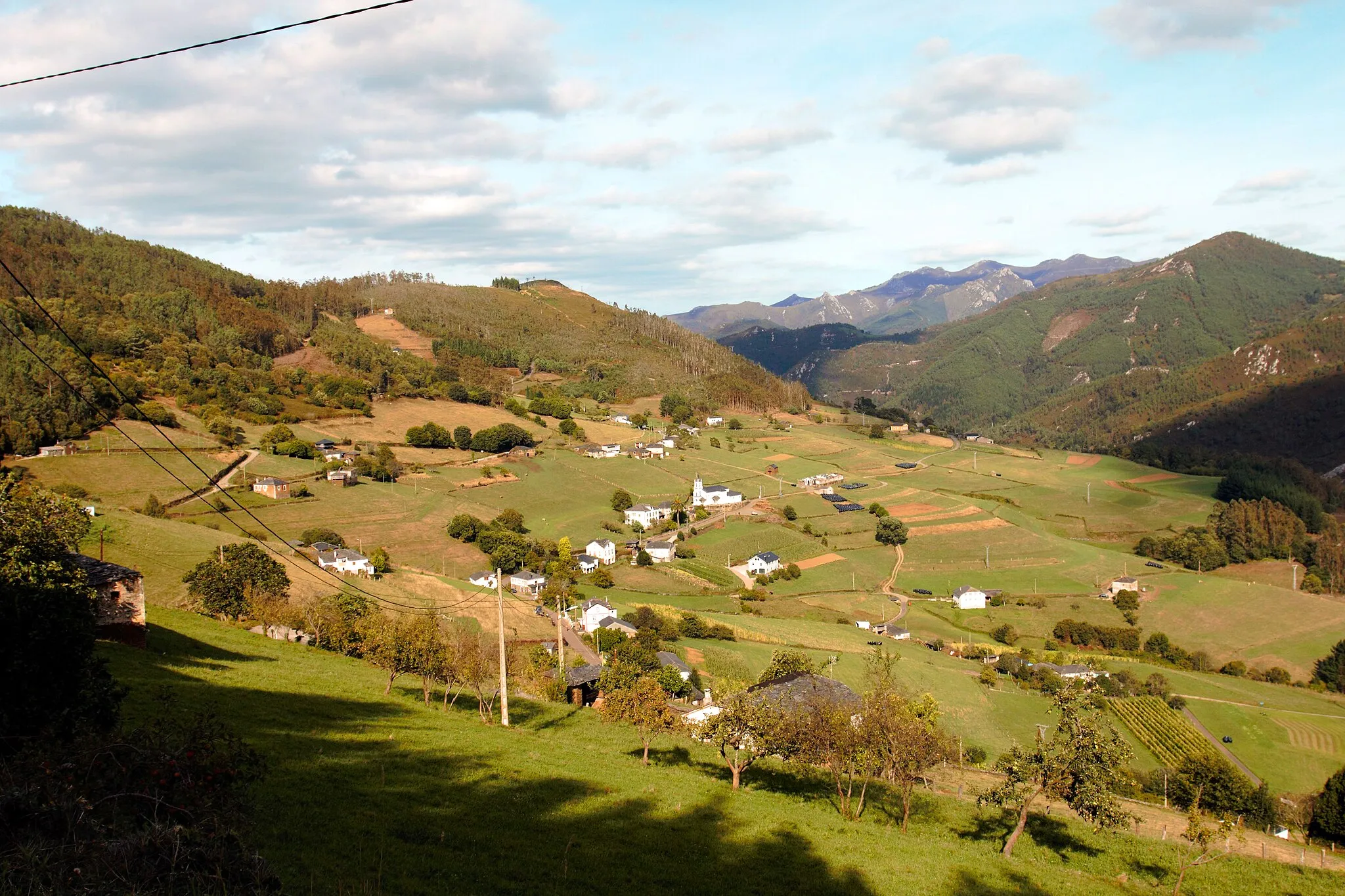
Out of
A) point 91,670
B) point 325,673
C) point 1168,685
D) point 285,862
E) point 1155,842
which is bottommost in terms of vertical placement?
point 1168,685

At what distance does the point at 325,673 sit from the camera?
28.8m

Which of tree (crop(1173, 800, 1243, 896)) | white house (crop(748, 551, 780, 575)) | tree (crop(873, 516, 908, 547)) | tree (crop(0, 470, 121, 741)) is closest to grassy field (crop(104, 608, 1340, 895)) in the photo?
tree (crop(1173, 800, 1243, 896))

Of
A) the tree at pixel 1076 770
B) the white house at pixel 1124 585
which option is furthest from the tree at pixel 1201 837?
the white house at pixel 1124 585

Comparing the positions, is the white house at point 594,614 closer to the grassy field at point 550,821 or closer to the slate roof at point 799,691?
the slate roof at point 799,691

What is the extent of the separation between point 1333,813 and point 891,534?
2221 inches

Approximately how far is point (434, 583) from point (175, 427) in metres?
50.4

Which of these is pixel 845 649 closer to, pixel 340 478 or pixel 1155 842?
pixel 1155 842

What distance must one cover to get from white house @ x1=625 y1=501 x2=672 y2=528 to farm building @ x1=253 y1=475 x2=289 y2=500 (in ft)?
126

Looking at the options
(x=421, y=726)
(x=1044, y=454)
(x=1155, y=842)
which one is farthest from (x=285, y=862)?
(x=1044, y=454)

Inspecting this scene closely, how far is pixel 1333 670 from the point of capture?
6725 centimetres

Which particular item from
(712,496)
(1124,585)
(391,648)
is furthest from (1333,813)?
(712,496)

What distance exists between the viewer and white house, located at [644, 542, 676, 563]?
8338cm

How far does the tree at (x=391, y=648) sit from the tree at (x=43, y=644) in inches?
447

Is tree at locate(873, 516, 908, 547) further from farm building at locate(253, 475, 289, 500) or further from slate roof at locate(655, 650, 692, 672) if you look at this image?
farm building at locate(253, 475, 289, 500)
